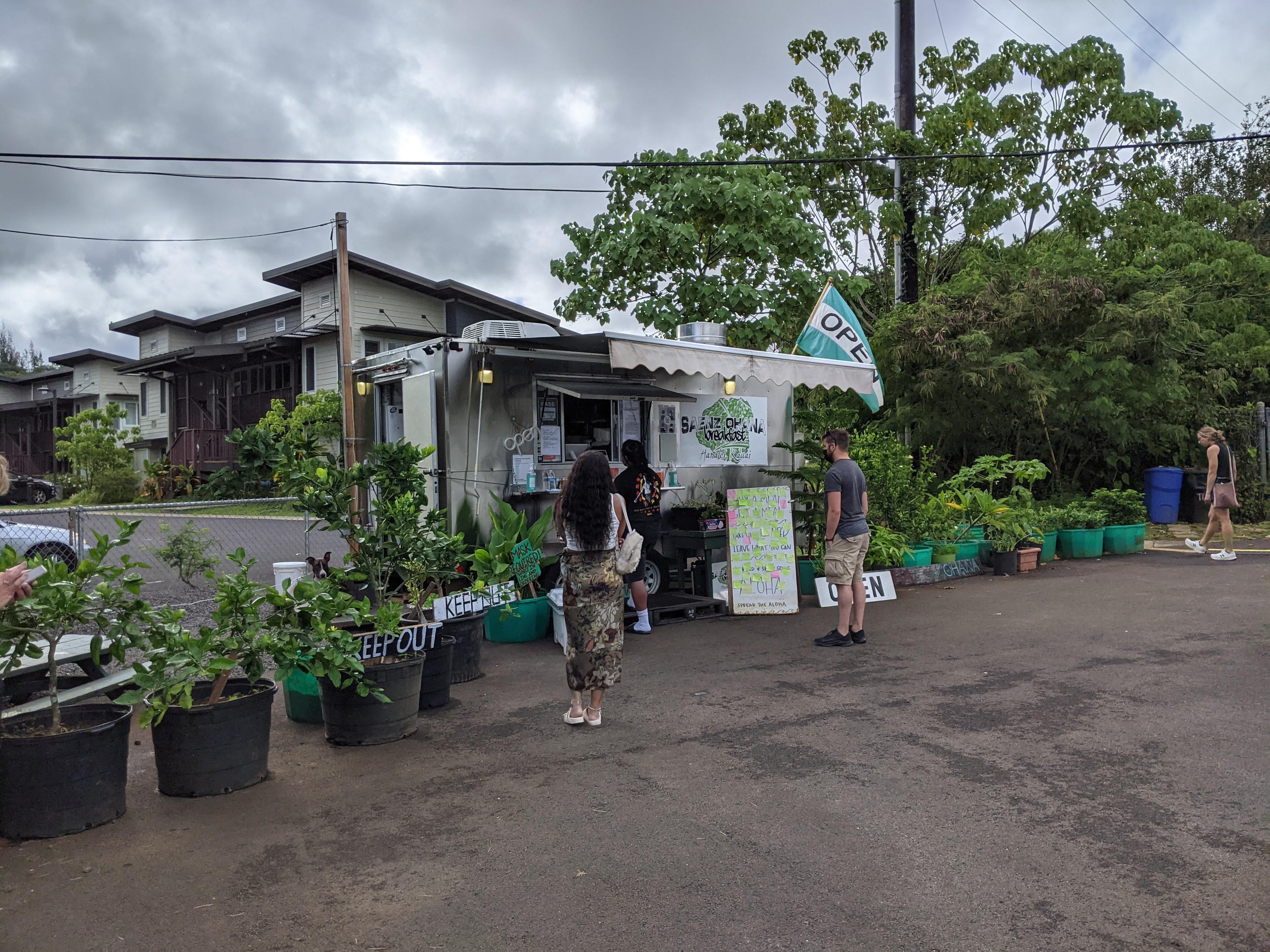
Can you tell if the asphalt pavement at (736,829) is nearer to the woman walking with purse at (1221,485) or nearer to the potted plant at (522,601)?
the potted plant at (522,601)

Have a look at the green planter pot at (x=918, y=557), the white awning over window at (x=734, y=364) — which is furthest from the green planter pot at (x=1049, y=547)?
the white awning over window at (x=734, y=364)

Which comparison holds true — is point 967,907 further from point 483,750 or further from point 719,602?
point 719,602

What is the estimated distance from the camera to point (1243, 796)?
4.14 metres

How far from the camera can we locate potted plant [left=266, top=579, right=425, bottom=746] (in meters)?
4.52

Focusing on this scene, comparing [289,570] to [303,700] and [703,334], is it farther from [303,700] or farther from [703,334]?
[703,334]

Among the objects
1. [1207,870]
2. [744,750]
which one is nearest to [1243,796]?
[1207,870]

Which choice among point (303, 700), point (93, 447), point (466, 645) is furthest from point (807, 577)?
point (93, 447)

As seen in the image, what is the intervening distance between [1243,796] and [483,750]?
150 inches

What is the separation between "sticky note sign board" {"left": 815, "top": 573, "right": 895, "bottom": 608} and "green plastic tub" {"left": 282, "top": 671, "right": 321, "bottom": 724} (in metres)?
5.49

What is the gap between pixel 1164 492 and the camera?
16.2m

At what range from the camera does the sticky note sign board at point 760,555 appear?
9.11 meters

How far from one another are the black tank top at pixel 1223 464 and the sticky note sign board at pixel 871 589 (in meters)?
5.56

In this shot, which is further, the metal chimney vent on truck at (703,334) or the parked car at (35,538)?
the metal chimney vent on truck at (703,334)

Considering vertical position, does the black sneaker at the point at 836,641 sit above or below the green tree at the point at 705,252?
below
